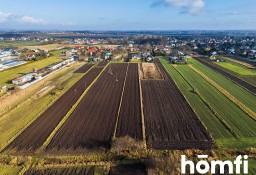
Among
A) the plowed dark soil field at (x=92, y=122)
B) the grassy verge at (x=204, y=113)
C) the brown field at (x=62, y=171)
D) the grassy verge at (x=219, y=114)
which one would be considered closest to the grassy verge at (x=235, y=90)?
the grassy verge at (x=219, y=114)

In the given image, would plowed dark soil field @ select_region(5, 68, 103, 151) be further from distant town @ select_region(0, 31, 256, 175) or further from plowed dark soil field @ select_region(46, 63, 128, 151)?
plowed dark soil field @ select_region(46, 63, 128, 151)

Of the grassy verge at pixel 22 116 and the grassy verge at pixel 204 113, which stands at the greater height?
the grassy verge at pixel 204 113

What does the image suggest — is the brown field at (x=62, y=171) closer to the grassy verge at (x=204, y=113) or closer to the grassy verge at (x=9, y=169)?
the grassy verge at (x=9, y=169)

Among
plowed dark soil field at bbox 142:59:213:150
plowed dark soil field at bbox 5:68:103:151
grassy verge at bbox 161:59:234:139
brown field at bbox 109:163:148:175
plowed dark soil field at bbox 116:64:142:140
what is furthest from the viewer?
plowed dark soil field at bbox 116:64:142:140

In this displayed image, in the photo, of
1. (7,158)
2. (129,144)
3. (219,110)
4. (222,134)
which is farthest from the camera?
(219,110)

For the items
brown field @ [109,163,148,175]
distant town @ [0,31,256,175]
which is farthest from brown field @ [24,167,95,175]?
brown field @ [109,163,148,175]

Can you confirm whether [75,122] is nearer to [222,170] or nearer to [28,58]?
[222,170]

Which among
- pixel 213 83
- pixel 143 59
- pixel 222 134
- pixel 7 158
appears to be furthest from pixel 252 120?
pixel 143 59
